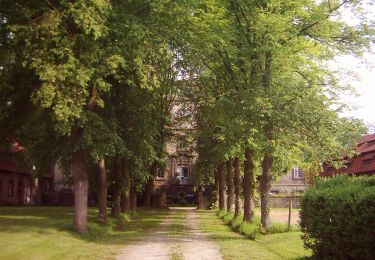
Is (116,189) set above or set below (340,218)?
above

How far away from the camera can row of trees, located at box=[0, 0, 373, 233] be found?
18.0 meters

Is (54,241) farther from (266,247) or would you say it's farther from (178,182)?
(178,182)

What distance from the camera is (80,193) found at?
2208 cm

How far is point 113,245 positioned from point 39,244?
9.60 feet

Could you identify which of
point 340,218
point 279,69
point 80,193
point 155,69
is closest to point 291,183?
point 279,69

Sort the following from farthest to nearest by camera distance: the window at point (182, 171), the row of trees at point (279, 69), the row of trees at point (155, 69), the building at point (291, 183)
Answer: the building at point (291, 183) < the window at point (182, 171) < the row of trees at point (279, 69) < the row of trees at point (155, 69)

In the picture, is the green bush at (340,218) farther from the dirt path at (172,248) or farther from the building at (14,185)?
the building at (14,185)

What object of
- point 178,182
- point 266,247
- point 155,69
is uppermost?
point 155,69

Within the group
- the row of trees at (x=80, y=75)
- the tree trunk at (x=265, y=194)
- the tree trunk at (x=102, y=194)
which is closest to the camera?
the row of trees at (x=80, y=75)

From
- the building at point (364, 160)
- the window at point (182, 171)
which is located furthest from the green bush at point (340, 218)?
the window at point (182, 171)

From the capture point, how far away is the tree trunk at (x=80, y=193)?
21.6 metres

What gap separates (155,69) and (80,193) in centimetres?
683

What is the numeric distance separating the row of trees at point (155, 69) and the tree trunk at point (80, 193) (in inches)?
1.8

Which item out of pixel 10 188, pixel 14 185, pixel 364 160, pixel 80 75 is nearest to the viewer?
pixel 80 75
